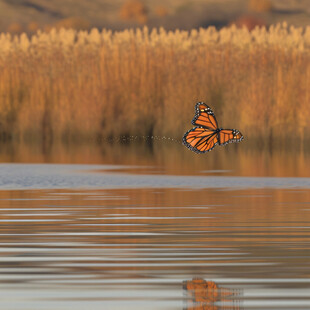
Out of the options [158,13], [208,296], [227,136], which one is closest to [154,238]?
[208,296]

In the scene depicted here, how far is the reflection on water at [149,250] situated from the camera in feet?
20.6

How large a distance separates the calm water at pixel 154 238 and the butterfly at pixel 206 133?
61 centimetres

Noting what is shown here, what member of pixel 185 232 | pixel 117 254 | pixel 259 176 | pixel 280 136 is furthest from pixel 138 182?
pixel 280 136

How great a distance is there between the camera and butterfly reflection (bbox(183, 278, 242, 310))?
19.6ft

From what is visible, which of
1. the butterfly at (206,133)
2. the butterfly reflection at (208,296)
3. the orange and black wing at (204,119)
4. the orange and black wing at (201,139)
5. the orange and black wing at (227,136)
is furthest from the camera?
the orange and black wing at (201,139)

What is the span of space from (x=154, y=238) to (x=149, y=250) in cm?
69

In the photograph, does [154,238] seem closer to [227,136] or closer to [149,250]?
[149,250]

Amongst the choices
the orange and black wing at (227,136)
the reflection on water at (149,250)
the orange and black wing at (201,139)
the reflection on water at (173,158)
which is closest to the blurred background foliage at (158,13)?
the reflection on water at (173,158)

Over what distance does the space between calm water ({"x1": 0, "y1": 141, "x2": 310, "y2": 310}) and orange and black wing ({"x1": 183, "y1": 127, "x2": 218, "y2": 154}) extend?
1.85 feet

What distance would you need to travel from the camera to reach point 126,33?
87.5 feet

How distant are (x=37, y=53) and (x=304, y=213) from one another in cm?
1667

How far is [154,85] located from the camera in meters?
24.9

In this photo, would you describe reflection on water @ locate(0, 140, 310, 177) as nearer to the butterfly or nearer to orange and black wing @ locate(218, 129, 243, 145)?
the butterfly

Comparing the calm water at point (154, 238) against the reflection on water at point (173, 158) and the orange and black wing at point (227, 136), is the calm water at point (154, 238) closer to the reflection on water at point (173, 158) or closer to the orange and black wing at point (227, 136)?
the reflection on water at point (173, 158)
